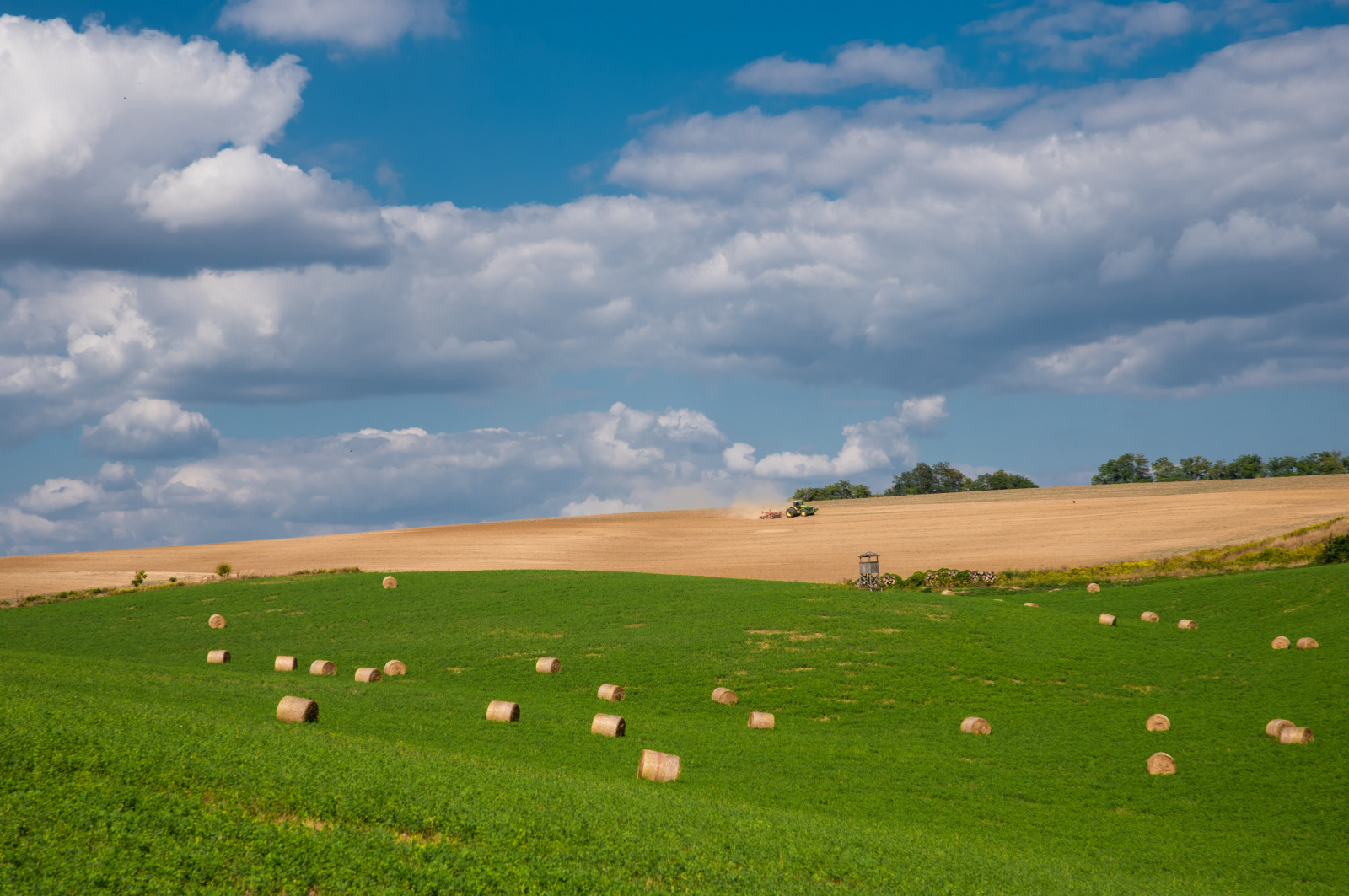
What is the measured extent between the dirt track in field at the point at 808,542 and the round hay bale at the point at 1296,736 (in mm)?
33020

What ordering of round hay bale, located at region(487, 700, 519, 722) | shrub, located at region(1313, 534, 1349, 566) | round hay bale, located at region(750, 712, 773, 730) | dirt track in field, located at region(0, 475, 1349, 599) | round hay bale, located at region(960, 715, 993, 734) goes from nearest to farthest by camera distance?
round hay bale, located at region(487, 700, 519, 722) < round hay bale, located at region(750, 712, 773, 730) < round hay bale, located at region(960, 715, 993, 734) < shrub, located at region(1313, 534, 1349, 566) < dirt track in field, located at region(0, 475, 1349, 599)

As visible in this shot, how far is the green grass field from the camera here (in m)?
8.18

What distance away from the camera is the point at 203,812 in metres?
8.18

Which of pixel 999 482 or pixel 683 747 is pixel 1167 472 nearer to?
pixel 999 482

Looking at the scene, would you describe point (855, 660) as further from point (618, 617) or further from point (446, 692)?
point (446, 692)

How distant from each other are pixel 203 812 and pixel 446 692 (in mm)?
11596

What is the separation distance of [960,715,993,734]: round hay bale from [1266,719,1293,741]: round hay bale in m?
5.58

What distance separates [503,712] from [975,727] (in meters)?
10.6

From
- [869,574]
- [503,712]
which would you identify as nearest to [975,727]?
[503,712]

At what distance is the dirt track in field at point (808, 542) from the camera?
54844 millimetres

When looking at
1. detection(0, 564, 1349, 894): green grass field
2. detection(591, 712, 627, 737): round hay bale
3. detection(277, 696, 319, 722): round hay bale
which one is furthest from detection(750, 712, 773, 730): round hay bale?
detection(277, 696, 319, 722): round hay bale

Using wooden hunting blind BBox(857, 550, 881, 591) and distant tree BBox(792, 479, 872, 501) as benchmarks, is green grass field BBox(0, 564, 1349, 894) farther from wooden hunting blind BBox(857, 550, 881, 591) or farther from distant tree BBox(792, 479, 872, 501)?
distant tree BBox(792, 479, 872, 501)

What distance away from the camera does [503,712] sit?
16344 millimetres

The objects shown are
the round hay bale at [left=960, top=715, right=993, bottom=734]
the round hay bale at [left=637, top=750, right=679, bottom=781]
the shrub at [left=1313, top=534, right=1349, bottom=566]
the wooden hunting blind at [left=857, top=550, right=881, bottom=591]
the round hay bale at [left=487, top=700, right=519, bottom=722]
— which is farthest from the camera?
the wooden hunting blind at [left=857, top=550, right=881, bottom=591]
